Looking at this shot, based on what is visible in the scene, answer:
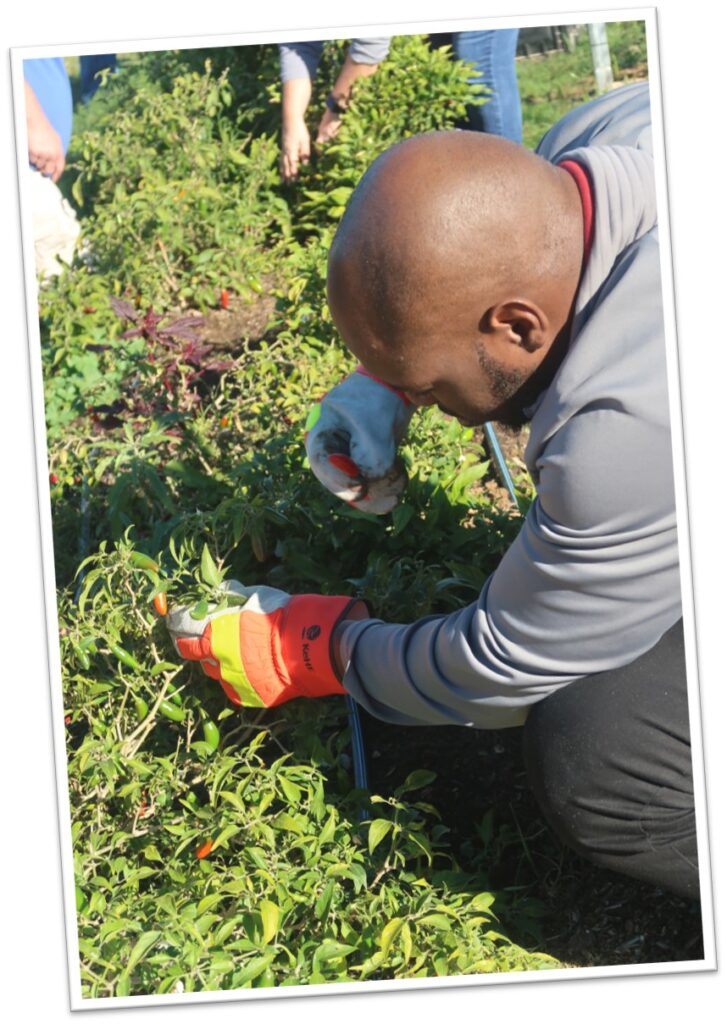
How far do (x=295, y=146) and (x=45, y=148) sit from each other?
85 cm

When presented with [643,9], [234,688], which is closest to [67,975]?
[234,688]

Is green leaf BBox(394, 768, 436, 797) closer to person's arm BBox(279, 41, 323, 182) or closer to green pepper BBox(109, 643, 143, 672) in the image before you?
green pepper BBox(109, 643, 143, 672)

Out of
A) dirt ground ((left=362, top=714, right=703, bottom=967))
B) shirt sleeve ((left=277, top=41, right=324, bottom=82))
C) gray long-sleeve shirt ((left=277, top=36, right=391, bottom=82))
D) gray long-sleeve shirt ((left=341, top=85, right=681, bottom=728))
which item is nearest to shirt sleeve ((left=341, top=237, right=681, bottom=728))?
gray long-sleeve shirt ((left=341, top=85, right=681, bottom=728))

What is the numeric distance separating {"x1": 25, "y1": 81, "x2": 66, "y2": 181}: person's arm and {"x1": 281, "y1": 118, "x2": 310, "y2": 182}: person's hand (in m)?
0.76

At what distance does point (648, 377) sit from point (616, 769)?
25.0 inches

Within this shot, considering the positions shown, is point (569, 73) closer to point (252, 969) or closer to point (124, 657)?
point (124, 657)

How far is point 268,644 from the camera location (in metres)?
2.27

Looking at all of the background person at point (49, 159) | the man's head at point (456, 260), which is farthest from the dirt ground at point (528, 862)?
the background person at point (49, 159)

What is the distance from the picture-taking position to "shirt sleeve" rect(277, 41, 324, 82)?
4074 mm

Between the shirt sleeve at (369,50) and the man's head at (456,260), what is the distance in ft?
7.74

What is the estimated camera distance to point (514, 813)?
2330mm

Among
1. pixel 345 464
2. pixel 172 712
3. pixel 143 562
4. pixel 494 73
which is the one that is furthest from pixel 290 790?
pixel 494 73

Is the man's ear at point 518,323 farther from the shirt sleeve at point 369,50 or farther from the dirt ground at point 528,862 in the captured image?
the shirt sleeve at point 369,50

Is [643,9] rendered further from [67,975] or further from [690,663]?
[67,975]
